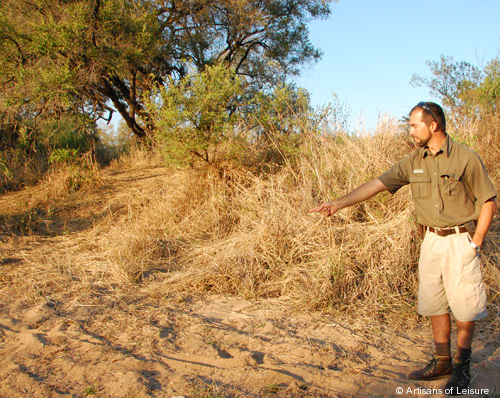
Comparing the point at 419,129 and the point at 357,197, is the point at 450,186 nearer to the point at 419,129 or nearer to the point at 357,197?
the point at 419,129

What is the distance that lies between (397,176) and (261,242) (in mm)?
2149

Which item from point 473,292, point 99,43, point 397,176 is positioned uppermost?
point 99,43

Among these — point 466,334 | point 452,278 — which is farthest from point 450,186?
point 466,334

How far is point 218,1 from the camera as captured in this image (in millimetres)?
10602

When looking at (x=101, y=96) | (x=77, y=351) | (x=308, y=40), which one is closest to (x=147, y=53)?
(x=101, y=96)

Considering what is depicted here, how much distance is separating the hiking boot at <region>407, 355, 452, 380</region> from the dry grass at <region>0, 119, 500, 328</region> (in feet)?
3.70

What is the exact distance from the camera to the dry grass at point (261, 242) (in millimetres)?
4352

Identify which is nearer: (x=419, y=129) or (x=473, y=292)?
(x=473, y=292)

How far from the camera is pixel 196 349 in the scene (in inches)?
130

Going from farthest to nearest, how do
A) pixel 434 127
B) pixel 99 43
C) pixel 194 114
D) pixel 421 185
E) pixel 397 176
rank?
pixel 99 43 → pixel 194 114 → pixel 397 176 → pixel 421 185 → pixel 434 127

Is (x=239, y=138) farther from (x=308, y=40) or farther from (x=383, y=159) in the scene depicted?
(x=308, y=40)

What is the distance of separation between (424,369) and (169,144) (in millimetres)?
Answer: 5128

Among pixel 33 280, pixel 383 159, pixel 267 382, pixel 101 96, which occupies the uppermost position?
pixel 101 96

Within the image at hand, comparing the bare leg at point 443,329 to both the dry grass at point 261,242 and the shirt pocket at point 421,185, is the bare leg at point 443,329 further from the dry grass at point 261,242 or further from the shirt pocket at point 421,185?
the dry grass at point 261,242
